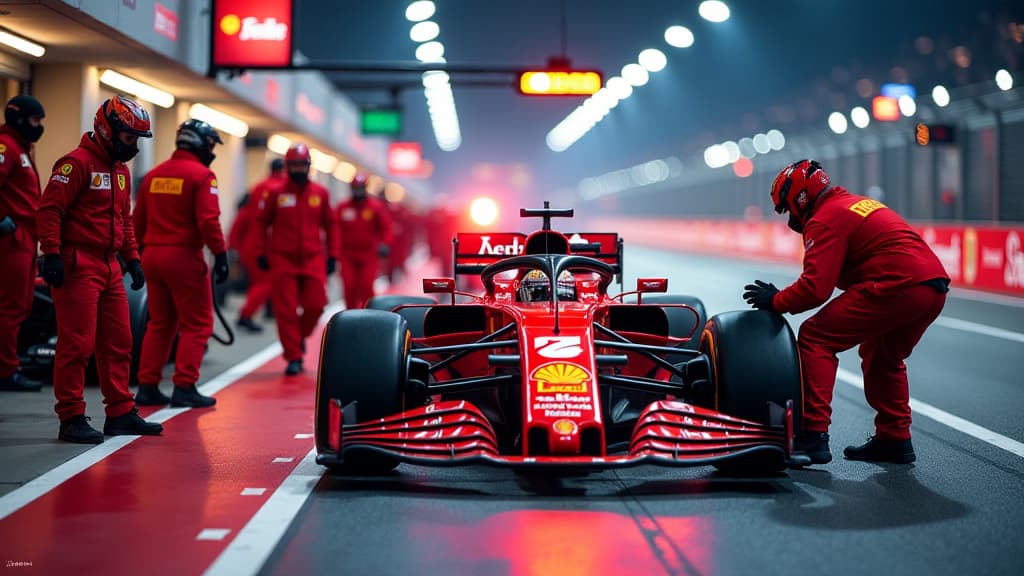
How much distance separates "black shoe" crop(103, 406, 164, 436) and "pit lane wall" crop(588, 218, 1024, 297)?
14.4m

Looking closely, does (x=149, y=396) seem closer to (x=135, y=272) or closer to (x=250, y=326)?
(x=135, y=272)

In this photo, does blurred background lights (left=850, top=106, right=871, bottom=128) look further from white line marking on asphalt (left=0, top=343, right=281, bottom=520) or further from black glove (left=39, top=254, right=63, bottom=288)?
black glove (left=39, top=254, right=63, bottom=288)

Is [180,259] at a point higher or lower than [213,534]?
higher

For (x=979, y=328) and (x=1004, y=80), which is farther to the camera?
(x=1004, y=80)

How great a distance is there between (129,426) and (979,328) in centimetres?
1047

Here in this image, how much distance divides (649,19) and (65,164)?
16995 mm

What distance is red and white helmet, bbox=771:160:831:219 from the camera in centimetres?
686

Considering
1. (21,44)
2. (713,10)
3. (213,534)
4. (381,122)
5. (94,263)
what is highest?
(713,10)

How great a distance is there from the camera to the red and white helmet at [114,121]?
7234 mm

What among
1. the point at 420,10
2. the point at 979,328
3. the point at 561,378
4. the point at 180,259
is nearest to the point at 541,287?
the point at 561,378

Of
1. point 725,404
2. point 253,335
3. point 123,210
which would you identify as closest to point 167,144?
point 253,335

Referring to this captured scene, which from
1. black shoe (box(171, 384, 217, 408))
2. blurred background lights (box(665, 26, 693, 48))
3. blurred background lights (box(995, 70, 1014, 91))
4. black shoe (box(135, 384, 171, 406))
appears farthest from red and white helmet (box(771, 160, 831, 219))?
blurred background lights (box(665, 26, 693, 48))

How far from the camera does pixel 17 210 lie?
8.64m

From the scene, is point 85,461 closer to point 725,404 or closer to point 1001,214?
point 725,404
